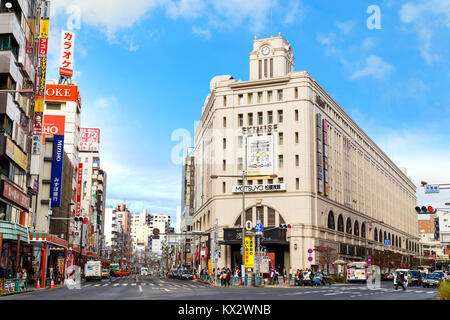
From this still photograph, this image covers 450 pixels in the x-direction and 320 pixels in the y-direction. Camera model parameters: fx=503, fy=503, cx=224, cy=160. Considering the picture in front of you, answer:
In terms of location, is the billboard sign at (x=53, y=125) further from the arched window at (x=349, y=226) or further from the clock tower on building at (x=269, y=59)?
the arched window at (x=349, y=226)

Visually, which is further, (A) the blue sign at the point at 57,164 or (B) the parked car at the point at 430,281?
(A) the blue sign at the point at 57,164

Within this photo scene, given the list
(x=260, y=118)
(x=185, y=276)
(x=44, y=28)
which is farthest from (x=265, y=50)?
(x=185, y=276)

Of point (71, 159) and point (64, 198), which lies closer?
point (64, 198)

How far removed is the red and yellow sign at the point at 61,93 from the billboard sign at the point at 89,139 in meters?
48.4

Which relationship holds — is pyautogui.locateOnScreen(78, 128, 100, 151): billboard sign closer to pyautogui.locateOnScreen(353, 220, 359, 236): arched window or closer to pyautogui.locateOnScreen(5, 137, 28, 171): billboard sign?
pyautogui.locateOnScreen(353, 220, 359, 236): arched window

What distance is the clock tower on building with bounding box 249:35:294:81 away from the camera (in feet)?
288

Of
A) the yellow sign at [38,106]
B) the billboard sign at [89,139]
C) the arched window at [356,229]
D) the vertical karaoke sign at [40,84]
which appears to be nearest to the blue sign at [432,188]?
the vertical karaoke sign at [40,84]

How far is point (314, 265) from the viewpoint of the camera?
254 feet

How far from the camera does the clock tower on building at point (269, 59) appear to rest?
87812 mm

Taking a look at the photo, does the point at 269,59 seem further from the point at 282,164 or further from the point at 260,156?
the point at 282,164

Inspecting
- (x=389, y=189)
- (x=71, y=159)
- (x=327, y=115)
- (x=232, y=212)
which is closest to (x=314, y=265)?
(x=232, y=212)

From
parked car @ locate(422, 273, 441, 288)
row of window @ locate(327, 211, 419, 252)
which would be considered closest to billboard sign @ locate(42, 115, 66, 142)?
row of window @ locate(327, 211, 419, 252)
